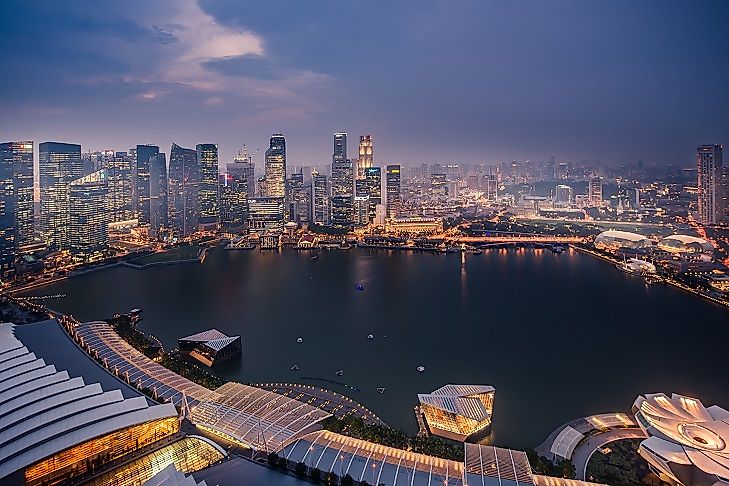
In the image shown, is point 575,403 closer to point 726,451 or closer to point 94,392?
point 726,451

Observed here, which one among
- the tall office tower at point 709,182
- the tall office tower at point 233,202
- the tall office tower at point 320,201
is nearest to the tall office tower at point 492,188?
the tall office tower at point 320,201

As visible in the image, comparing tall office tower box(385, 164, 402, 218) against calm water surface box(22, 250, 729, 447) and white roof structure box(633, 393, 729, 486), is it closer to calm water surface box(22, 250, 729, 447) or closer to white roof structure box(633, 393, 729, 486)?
calm water surface box(22, 250, 729, 447)

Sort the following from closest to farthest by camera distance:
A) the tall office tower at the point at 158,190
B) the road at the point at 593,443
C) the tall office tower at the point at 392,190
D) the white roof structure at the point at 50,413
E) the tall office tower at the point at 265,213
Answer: the white roof structure at the point at 50,413, the road at the point at 593,443, the tall office tower at the point at 265,213, the tall office tower at the point at 158,190, the tall office tower at the point at 392,190

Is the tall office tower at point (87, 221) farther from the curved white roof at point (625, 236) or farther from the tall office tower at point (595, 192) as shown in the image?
the tall office tower at point (595, 192)

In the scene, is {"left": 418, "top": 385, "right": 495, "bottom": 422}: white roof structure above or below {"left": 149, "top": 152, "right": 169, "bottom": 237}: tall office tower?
below

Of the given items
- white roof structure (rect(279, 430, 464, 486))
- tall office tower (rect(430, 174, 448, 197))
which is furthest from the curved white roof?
tall office tower (rect(430, 174, 448, 197))

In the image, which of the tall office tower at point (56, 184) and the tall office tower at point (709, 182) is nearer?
the tall office tower at point (56, 184)
